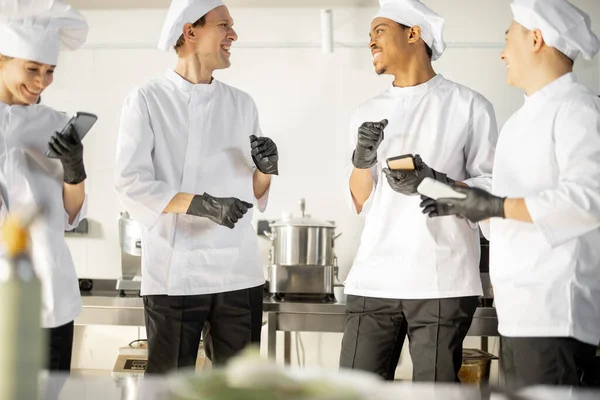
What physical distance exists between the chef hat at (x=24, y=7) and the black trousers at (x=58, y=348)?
0.89m

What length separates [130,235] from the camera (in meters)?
3.76

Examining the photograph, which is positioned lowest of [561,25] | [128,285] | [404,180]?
[128,285]

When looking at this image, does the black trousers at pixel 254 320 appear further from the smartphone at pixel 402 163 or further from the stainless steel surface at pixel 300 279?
the stainless steel surface at pixel 300 279

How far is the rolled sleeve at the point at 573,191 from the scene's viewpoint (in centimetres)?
177

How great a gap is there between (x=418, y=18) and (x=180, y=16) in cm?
77

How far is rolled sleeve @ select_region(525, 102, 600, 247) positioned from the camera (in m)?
1.77

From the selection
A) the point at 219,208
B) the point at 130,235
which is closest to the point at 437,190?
the point at 219,208

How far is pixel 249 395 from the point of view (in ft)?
2.99

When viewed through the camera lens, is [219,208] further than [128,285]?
No

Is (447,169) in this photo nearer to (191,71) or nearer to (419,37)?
(419,37)

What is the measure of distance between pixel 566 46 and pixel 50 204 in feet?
4.75

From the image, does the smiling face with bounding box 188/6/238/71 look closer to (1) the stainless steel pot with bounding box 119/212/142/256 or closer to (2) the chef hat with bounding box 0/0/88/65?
(2) the chef hat with bounding box 0/0/88/65

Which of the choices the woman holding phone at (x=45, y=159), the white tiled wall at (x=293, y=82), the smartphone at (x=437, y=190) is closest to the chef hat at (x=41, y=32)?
the woman holding phone at (x=45, y=159)

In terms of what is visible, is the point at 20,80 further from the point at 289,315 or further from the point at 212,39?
the point at 289,315
